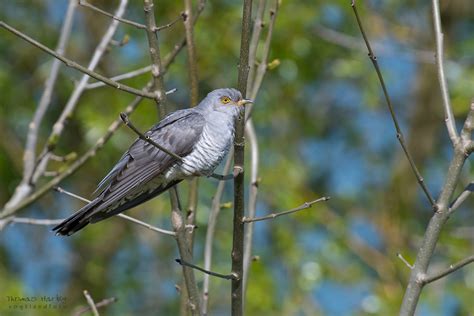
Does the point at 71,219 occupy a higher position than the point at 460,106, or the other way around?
the point at 460,106

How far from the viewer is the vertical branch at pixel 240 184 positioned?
Answer: 2.35m

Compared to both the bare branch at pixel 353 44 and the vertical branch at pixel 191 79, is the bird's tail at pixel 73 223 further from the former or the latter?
the bare branch at pixel 353 44

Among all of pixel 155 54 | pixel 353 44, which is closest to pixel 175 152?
pixel 155 54

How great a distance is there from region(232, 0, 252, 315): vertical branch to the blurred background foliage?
3284 millimetres

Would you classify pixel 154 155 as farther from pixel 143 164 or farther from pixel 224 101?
pixel 224 101

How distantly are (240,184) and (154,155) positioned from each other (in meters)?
1.04

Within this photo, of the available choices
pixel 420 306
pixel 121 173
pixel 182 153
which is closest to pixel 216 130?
pixel 182 153

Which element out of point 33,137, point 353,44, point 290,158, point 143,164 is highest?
point 353,44

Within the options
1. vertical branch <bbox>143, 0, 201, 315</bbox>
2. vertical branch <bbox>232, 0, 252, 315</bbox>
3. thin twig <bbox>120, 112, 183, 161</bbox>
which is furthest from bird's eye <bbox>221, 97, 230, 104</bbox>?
thin twig <bbox>120, 112, 183, 161</bbox>

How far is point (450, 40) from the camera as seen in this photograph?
8.84 metres

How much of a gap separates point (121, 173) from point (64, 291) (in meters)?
5.14

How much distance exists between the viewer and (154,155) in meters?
3.37

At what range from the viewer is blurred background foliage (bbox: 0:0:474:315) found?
6.52m

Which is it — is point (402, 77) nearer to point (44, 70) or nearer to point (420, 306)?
point (420, 306)
